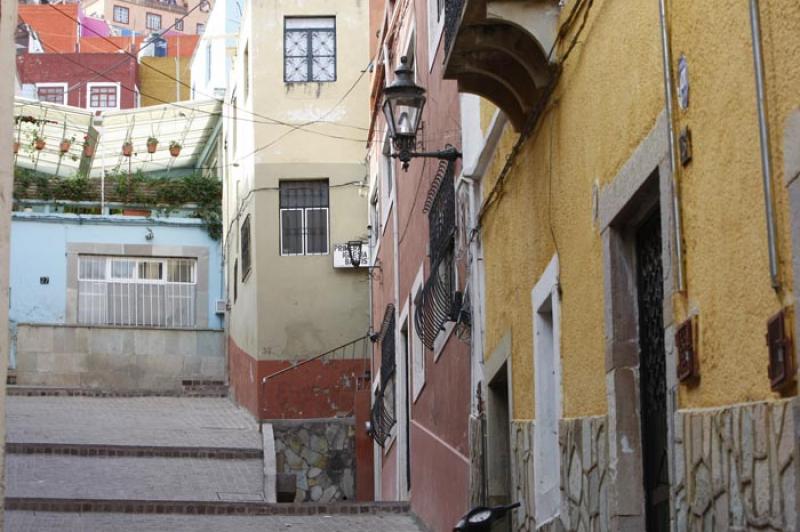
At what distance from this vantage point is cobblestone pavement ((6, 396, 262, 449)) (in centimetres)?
2245

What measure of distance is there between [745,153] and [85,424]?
20.4 meters

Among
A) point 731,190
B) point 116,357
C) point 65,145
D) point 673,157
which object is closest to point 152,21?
point 65,145

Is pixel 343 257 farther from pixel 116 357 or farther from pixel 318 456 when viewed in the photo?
pixel 116 357

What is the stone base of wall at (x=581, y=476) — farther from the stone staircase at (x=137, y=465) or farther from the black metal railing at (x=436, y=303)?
the stone staircase at (x=137, y=465)

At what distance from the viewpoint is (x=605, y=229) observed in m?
7.18

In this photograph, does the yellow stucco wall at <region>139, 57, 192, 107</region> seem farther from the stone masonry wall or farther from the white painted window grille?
the stone masonry wall

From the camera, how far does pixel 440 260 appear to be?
13.2 m

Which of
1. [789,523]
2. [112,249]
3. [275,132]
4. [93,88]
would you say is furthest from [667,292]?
[93,88]

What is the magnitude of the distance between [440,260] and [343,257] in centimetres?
1373

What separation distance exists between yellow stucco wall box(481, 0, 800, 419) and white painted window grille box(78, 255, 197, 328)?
2420 cm

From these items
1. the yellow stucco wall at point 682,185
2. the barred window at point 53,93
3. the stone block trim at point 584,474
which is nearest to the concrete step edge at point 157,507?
the yellow stucco wall at point 682,185

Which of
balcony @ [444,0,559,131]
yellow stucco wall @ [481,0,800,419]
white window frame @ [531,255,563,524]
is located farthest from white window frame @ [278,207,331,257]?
white window frame @ [531,255,563,524]

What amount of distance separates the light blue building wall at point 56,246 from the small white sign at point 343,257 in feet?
23.2

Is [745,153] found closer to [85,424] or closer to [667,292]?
[667,292]
